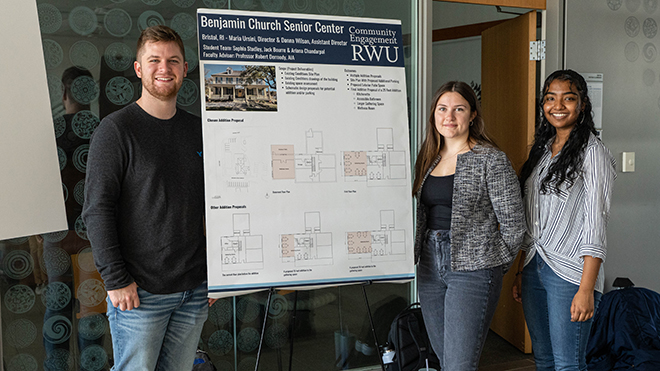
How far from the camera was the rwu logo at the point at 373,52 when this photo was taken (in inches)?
80.9

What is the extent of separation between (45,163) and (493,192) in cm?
164

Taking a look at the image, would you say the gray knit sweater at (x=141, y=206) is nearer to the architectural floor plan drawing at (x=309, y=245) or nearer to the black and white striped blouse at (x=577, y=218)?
the architectural floor plan drawing at (x=309, y=245)

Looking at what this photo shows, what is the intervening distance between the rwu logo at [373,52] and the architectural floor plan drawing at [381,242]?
64 cm

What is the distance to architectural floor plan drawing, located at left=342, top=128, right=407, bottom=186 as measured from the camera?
2.01m

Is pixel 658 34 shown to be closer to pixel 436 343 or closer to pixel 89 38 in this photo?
pixel 436 343

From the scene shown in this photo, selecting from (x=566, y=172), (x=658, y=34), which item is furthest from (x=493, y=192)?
(x=658, y=34)

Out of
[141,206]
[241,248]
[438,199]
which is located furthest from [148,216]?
[438,199]

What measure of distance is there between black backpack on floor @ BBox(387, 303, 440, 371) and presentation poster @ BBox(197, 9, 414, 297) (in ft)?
1.28

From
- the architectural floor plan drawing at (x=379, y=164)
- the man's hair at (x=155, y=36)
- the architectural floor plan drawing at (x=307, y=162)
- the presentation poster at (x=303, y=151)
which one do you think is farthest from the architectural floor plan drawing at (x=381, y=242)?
the man's hair at (x=155, y=36)

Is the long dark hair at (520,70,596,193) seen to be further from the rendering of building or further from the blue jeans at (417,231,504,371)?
the rendering of building

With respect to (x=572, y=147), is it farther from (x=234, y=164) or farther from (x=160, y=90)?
(x=160, y=90)

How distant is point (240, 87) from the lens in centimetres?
189

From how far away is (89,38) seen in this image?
7.16ft

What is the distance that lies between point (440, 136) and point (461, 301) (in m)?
0.65
